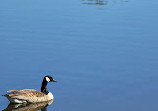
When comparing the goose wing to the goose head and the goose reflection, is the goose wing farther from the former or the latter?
the goose head

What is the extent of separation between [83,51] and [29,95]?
553 centimetres

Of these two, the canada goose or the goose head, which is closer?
the canada goose

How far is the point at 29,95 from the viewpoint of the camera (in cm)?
1471

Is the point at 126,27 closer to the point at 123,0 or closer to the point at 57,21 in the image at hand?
the point at 57,21

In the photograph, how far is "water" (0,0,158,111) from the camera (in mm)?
15344

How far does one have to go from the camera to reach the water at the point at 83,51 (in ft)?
50.3

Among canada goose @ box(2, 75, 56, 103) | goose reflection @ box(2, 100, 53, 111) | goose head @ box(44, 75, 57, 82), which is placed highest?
goose head @ box(44, 75, 57, 82)

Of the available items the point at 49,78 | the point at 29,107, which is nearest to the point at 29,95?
the point at 29,107

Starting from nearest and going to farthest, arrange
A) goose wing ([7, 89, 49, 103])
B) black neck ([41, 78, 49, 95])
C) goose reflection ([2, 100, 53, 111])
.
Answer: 1. goose reflection ([2, 100, 53, 111])
2. goose wing ([7, 89, 49, 103])
3. black neck ([41, 78, 49, 95])

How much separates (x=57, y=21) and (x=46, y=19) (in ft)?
2.51

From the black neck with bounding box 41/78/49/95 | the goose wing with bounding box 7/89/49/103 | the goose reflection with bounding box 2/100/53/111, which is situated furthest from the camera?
the black neck with bounding box 41/78/49/95

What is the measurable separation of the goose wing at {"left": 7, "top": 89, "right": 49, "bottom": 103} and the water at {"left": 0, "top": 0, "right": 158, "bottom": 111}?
422mm

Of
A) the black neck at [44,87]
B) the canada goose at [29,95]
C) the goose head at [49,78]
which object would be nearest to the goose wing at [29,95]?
the canada goose at [29,95]

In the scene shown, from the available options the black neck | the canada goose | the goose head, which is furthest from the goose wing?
the goose head
